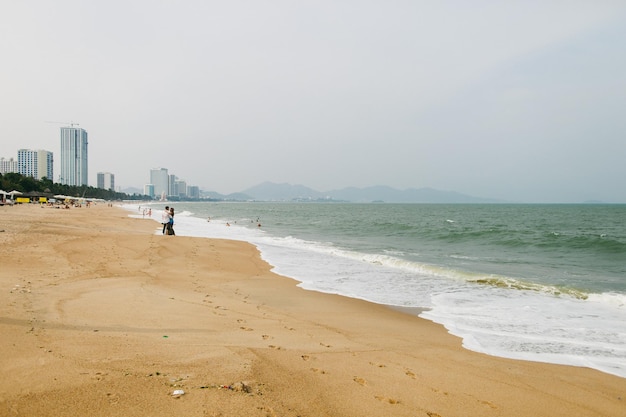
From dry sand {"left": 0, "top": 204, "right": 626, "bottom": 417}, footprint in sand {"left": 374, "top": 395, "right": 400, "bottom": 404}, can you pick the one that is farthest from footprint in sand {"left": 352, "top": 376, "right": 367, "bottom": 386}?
footprint in sand {"left": 374, "top": 395, "right": 400, "bottom": 404}

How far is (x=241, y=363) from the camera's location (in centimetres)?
486

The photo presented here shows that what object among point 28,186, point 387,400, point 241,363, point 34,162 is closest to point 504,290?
point 387,400

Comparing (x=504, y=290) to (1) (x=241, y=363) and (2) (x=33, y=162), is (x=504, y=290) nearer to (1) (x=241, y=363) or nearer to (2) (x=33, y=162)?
(1) (x=241, y=363)

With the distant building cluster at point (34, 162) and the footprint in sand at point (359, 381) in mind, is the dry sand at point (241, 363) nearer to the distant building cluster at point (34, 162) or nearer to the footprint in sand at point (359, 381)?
the footprint in sand at point (359, 381)

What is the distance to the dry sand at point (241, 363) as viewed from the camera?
3859mm

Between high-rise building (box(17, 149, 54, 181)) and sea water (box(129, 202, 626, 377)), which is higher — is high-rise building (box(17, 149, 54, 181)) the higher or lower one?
the higher one

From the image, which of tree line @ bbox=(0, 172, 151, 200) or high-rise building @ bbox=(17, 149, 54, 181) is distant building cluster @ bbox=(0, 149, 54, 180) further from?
tree line @ bbox=(0, 172, 151, 200)

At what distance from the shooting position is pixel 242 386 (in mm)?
4184

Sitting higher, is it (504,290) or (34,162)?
(34,162)

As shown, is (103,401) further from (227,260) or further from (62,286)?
(227,260)

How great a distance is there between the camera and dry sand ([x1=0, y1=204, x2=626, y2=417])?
3859 millimetres

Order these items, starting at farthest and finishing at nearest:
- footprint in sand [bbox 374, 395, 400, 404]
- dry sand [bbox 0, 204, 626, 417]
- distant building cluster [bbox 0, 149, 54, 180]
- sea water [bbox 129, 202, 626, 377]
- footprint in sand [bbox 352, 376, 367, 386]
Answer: distant building cluster [bbox 0, 149, 54, 180]
sea water [bbox 129, 202, 626, 377]
footprint in sand [bbox 352, 376, 367, 386]
footprint in sand [bbox 374, 395, 400, 404]
dry sand [bbox 0, 204, 626, 417]

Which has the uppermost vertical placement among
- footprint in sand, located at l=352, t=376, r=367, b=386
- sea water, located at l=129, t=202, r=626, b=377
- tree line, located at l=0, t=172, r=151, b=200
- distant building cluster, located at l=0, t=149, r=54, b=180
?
distant building cluster, located at l=0, t=149, r=54, b=180

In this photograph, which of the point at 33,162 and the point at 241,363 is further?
the point at 33,162
